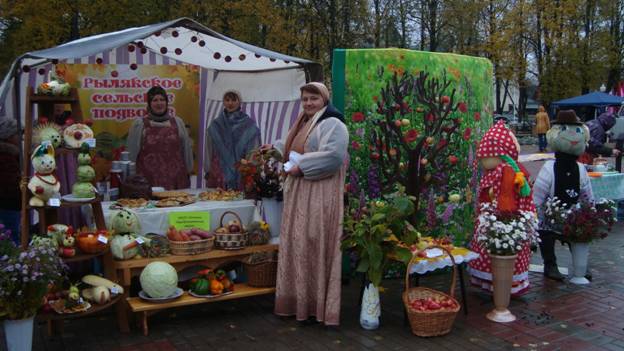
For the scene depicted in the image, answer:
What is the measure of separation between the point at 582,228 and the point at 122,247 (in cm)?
465

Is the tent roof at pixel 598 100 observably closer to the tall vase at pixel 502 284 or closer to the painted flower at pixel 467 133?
the painted flower at pixel 467 133

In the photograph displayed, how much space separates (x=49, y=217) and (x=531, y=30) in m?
28.5

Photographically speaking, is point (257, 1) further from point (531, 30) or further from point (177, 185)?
point (531, 30)

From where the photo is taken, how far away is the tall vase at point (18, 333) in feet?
13.1

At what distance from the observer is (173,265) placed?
206 inches

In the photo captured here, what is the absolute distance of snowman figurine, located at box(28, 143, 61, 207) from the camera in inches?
178

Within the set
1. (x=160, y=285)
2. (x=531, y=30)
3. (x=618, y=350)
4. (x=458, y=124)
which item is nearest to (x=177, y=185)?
(x=160, y=285)

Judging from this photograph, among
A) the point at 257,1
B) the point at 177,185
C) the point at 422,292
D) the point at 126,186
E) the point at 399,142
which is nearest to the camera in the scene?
the point at 422,292

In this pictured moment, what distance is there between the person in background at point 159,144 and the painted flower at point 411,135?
2.83 metres

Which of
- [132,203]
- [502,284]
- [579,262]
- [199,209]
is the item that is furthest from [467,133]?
[132,203]

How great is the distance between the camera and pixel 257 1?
18.0 meters

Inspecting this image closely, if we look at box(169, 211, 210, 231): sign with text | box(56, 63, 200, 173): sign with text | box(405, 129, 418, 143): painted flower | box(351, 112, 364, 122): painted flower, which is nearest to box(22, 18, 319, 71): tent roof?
box(351, 112, 364, 122): painted flower

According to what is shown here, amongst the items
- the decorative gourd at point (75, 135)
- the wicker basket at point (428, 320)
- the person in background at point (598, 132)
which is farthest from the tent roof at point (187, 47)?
the person in background at point (598, 132)

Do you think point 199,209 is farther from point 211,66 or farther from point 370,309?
point 211,66
